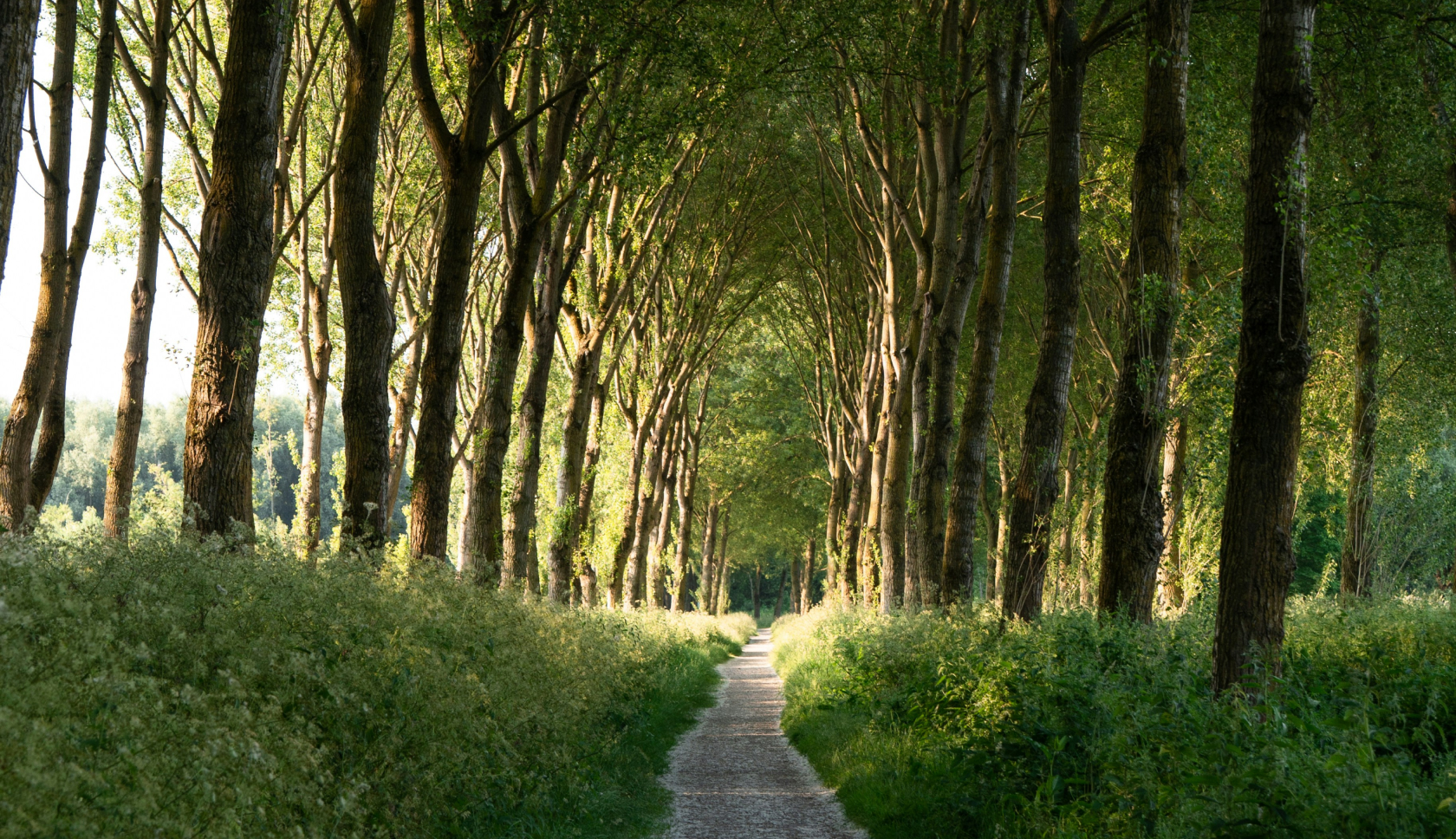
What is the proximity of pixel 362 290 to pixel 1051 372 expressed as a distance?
7944 mm

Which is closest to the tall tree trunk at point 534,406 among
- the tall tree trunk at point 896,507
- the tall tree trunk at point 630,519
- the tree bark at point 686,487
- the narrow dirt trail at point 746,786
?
the narrow dirt trail at point 746,786

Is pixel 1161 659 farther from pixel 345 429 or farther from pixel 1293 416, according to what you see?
pixel 345 429

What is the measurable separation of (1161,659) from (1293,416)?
2.31 metres

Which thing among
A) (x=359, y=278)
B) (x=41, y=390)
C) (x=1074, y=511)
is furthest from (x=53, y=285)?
(x=1074, y=511)

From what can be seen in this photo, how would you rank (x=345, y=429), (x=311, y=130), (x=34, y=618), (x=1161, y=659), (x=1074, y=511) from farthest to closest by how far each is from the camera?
(x=1074, y=511), (x=311, y=130), (x=345, y=429), (x=1161, y=659), (x=34, y=618)

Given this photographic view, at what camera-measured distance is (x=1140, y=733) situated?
6047 millimetres

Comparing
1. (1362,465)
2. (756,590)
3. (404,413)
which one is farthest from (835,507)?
(756,590)

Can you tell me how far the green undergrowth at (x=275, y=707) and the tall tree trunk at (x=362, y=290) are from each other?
173cm

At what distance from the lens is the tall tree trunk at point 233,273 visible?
8680 mm

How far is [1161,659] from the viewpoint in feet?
26.2

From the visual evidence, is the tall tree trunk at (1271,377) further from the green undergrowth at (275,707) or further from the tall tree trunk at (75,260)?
the tall tree trunk at (75,260)

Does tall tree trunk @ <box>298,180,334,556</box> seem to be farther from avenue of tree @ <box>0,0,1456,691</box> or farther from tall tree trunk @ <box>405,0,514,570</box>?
tall tree trunk @ <box>405,0,514,570</box>

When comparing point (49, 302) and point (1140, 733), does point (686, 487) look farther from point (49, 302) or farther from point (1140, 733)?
point (1140, 733)

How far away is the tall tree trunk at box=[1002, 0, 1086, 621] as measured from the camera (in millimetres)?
12203
